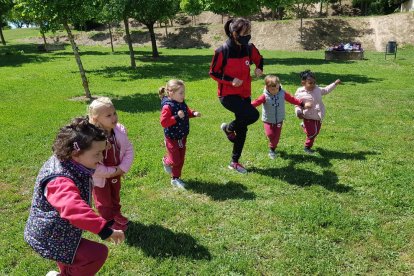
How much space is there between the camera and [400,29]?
36.6m

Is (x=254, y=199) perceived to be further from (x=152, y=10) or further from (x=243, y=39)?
(x=152, y=10)

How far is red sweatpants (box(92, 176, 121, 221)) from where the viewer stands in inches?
179

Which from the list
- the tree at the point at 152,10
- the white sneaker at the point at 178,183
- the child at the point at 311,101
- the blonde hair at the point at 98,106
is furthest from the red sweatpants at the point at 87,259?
the tree at the point at 152,10

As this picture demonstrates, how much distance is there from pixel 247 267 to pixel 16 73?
802 inches

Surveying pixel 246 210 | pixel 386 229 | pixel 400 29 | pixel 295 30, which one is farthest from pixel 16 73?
pixel 400 29

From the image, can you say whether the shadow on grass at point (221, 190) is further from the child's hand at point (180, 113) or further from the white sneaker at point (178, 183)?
the child's hand at point (180, 113)

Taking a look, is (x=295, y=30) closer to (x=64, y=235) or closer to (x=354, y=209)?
(x=354, y=209)

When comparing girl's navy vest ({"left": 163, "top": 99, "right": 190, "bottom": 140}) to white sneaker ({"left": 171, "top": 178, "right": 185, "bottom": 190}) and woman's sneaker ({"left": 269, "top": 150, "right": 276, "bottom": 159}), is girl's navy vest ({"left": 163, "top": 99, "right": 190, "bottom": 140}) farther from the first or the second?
woman's sneaker ({"left": 269, "top": 150, "right": 276, "bottom": 159})

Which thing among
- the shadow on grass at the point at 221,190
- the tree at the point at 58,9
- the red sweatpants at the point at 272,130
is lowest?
the shadow on grass at the point at 221,190

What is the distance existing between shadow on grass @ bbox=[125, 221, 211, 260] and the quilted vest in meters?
3.15

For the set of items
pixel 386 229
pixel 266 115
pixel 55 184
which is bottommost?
pixel 386 229

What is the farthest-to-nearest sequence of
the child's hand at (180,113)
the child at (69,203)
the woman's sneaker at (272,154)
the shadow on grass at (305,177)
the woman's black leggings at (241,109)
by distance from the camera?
the woman's sneaker at (272,154) < the woman's black leggings at (241,109) < the shadow on grass at (305,177) < the child's hand at (180,113) < the child at (69,203)

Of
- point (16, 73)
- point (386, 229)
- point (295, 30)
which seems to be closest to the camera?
point (386, 229)

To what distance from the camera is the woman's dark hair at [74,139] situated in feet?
9.36
